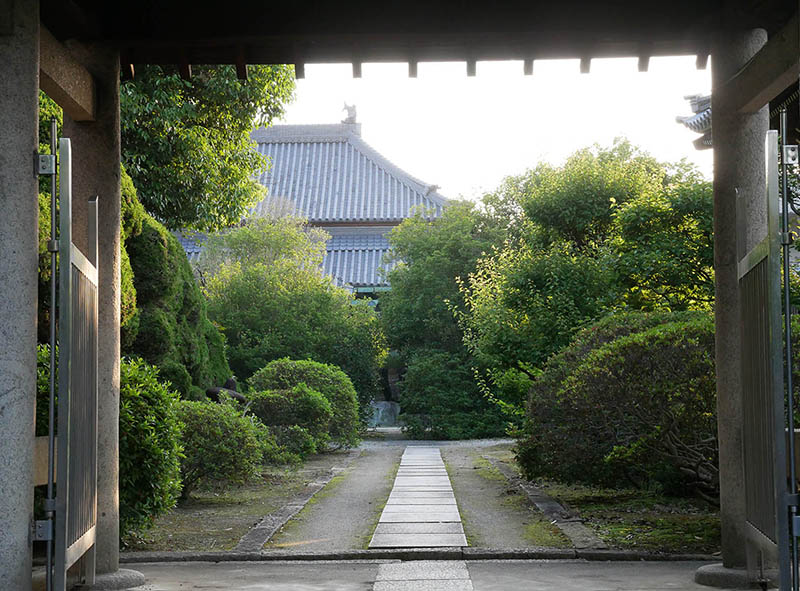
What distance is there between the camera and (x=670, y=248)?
12.3m

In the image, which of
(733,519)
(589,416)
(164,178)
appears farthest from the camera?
(164,178)

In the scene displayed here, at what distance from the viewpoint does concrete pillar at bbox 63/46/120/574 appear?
6.45 metres

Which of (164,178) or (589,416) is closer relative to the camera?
(589,416)

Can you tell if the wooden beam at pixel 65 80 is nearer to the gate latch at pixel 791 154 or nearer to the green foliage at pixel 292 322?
the gate latch at pixel 791 154

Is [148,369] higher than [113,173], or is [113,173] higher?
[113,173]

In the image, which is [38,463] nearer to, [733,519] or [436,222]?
[733,519]

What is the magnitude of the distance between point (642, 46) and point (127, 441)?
14.8 feet

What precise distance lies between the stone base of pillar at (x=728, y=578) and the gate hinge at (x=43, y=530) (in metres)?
3.77

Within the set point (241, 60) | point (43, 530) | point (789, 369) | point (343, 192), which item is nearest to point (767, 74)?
point (789, 369)

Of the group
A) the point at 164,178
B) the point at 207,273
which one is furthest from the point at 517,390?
the point at 207,273

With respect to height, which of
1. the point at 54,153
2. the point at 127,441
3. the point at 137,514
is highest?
the point at 54,153

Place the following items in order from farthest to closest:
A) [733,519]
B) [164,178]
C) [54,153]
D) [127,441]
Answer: [164,178], [127,441], [733,519], [54,153]

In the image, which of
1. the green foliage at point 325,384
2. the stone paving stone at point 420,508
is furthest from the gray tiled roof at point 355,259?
the stone paving stone at point 420,508

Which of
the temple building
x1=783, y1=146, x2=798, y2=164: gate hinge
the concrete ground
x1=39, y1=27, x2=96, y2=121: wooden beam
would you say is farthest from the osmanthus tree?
the temple building
